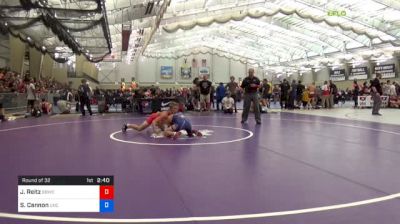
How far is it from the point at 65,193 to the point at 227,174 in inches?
87.7

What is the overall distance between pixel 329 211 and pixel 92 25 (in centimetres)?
1761

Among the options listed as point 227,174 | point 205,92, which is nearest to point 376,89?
point 205,92

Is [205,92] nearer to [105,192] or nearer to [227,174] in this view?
[227,174]

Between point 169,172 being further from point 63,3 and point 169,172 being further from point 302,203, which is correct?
point 63,3

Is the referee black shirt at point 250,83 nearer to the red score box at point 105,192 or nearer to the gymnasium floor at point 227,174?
the gymnasium floor at point 227,174

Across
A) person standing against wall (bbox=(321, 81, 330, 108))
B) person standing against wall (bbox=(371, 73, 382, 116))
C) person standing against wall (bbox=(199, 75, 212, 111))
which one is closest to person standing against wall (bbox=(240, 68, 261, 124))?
person standing against wall (bbox=(199, 75, 212, 111))

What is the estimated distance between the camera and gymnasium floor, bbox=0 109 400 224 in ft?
10.2

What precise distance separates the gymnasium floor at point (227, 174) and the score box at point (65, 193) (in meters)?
0.15

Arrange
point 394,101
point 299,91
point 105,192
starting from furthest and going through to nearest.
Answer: point 394,101
point 299,91
point 105,192

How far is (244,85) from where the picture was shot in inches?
446

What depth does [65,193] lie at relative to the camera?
2.77 meters

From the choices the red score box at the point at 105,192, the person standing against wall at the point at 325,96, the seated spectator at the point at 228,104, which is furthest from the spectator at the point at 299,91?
the red score box at the point at 105,192

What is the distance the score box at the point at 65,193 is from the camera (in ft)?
9.06

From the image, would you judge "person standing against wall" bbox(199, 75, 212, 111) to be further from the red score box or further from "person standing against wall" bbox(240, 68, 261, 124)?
the red score box
